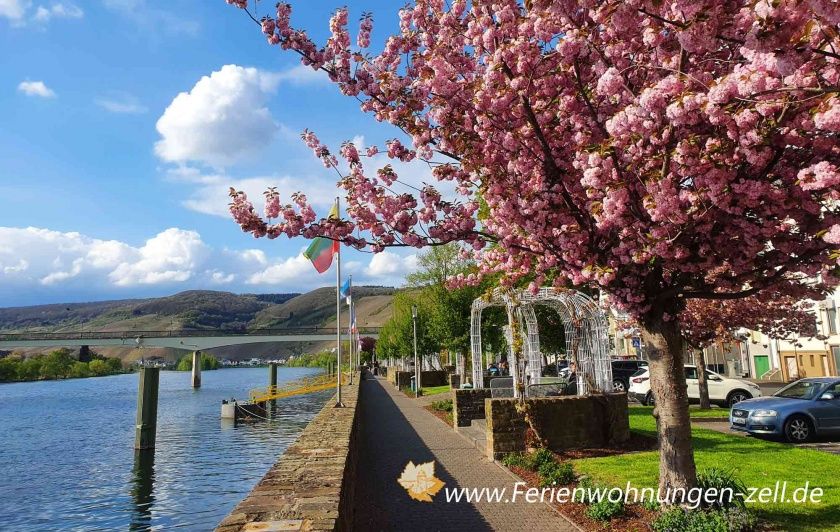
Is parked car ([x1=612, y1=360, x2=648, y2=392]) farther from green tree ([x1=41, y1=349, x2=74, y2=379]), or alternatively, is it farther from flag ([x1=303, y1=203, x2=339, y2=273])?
green tree ([x1=41, y1=349, x2=74, y2=379])

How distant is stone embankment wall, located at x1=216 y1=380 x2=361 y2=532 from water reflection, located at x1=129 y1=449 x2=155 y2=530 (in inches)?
319

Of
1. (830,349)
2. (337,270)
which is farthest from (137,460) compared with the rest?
(830,349)

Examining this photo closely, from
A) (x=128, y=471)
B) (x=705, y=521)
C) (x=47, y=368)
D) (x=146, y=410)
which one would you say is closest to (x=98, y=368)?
(x=47, y=368)

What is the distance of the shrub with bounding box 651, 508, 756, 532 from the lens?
253 inches

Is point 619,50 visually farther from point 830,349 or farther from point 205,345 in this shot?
point 205,345

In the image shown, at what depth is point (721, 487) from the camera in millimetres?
7156

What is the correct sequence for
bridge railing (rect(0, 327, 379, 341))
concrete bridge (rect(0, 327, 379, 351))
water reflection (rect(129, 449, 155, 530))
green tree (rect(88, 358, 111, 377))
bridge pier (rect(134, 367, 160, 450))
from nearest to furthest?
1. water reflection (rect(129, 449, 155, 530))
2. bridge pier (rect(134, 367, 160, 450))
3. concrete bridge (rect(0, 327, 379, 351))
4. bridge railing (rect(0, 327, 379, 341))
5. green tree (rect(88, 358, 111, 377))

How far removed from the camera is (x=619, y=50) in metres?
6.43

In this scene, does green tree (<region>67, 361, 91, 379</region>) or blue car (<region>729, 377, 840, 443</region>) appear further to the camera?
A: green tree (<region>67, 361, 91, 379</region>)

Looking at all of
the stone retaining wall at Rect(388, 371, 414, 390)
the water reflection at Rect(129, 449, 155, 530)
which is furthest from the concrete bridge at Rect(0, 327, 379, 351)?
the water reflection at Rect(129, 449, 155, 530)

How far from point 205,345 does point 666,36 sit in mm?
112722

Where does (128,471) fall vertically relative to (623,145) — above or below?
below

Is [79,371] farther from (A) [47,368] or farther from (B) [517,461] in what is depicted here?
(B) [517,461]

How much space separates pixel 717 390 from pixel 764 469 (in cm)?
1495
